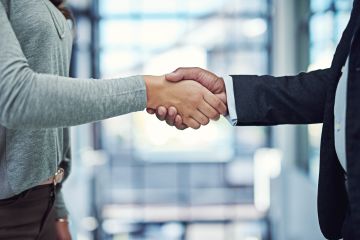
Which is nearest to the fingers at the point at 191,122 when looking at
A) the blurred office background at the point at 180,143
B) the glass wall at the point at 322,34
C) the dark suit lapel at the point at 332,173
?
the dark suit lapel at the point at 332,173

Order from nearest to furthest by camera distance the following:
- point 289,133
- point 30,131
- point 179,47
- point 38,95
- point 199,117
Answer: point 38,95, point 30,131, point 199,117, point 289,133, point 179,47

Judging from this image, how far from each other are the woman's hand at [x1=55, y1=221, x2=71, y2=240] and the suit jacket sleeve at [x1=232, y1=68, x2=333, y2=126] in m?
0.53

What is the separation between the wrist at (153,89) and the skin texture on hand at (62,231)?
0.41 m

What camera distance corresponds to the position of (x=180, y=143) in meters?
4.89

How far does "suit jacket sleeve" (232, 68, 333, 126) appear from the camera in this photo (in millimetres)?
1260

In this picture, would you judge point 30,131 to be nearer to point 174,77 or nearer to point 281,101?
point 174,77

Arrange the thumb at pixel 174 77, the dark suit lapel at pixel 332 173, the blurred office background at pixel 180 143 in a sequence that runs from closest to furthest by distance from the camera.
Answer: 1. the dark suit lapel at pixel 332 173
2. the thumb at pixel 174 77
3. the blurred office background at pixel 180 143

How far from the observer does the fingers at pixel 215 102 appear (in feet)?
4.38

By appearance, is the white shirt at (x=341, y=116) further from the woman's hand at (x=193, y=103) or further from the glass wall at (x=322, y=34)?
the glass wall at (x=322, y=34)

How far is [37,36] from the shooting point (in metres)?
0.95

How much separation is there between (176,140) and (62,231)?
363 centimetres

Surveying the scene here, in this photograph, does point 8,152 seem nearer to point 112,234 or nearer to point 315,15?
point 315,15

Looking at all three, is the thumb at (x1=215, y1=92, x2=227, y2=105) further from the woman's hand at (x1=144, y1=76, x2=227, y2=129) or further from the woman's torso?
the woman's torso

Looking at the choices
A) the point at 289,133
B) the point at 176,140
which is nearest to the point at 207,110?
the point at 289,133
